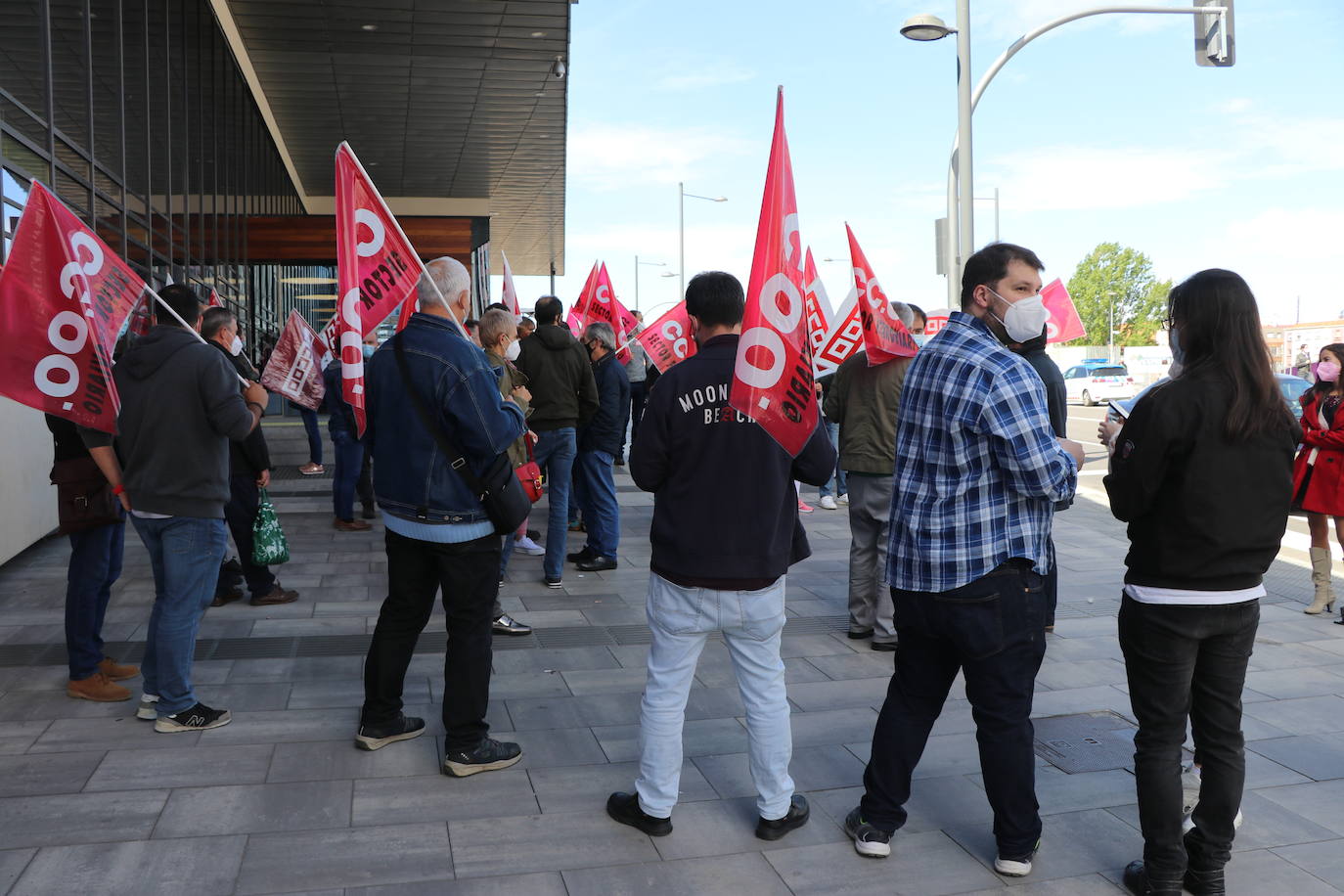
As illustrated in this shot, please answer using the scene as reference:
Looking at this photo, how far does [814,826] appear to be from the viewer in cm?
386

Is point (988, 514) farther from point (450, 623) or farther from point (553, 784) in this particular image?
point (450, 623)

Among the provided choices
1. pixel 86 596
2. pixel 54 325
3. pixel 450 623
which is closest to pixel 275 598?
pixel 86 596

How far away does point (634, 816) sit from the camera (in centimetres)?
383

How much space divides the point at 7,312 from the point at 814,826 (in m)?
3.66

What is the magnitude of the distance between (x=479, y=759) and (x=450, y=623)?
0.54m

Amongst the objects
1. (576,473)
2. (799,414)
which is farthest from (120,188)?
(799,414)

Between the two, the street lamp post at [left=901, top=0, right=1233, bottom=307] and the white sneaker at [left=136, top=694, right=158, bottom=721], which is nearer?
the white sneaker at [left=136, top=694, right=158, bottom=721]

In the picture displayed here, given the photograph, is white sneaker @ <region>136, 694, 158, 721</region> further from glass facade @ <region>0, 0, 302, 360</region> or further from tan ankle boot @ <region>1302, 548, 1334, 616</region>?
tan ankle boot @ <region>1302, 548, 1334, 616</region>

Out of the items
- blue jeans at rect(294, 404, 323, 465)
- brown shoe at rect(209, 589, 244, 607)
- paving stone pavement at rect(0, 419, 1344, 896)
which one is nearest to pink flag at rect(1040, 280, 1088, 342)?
paving stone pavement at rect(0, 419, 1344, 896)

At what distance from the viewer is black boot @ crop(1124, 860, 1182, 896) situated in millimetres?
3324

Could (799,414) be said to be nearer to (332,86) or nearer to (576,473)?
(576,473)

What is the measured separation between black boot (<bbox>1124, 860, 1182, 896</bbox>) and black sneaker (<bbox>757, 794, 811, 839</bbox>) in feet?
3.44

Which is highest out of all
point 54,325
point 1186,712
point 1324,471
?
point 54,325

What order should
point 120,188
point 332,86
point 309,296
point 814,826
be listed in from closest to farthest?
1. point 814,826
2. point 120,188
3. point 332,86
4. point 309,296
